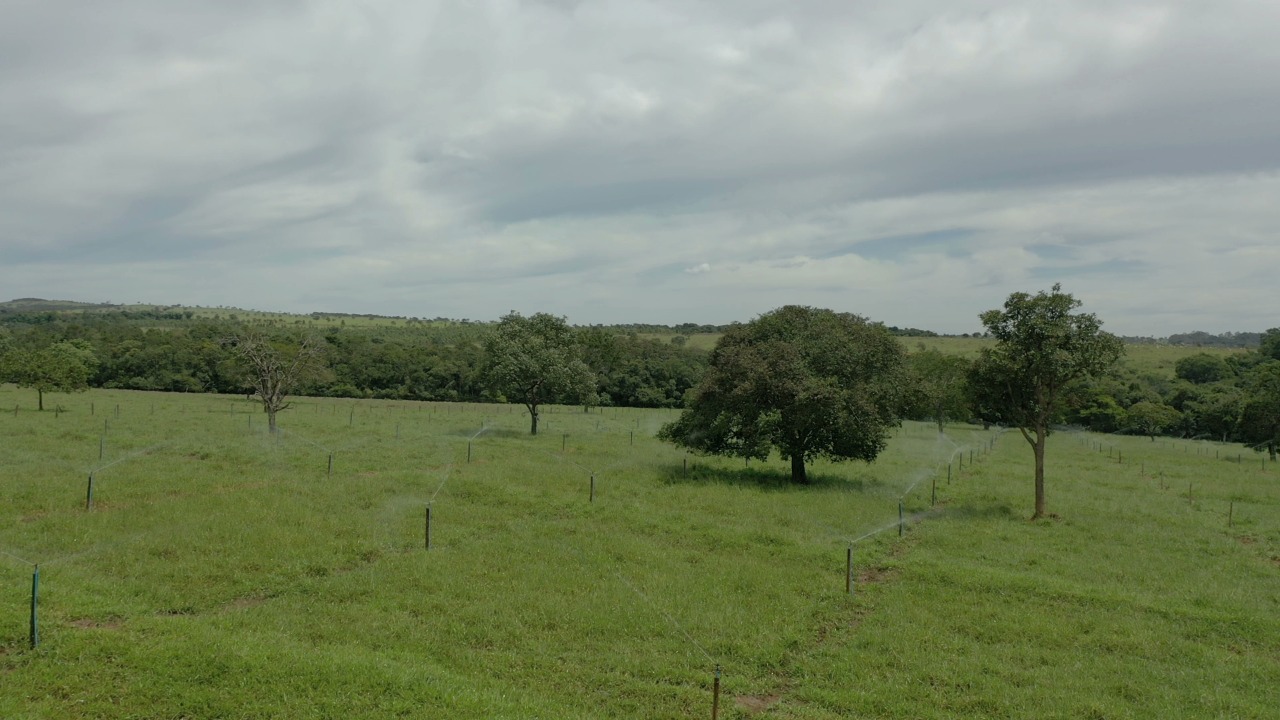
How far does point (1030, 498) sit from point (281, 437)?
117 feet

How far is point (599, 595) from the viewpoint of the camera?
13695 mm

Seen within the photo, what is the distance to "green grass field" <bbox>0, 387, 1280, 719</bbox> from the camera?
378 inches

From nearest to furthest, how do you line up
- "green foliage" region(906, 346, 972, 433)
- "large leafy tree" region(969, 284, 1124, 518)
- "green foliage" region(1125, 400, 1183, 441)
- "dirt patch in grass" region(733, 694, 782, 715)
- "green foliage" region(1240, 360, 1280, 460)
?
"dirt patch in grass" region(733, 694, 782, 715) → "large leafy tree" region(969, 284, 1124, 518) → "green foliage" region(906, 346, 972, 433) → "green foliage" region(1240, 360, 1280, 460) → "green foliage" region(1125, 400, 1183, 441)

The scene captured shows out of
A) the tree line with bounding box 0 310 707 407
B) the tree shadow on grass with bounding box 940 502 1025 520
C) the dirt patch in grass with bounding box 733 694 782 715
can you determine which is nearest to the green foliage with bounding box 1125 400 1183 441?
the tree line with bounding box 0 310 707 407

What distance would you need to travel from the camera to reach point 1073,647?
11.9m

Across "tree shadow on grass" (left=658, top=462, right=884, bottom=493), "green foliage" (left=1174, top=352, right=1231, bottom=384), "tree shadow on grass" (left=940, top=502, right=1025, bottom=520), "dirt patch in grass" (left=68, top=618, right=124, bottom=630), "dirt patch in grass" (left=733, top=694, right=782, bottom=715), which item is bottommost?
"dirt patch in grass" (left=733, top=694, right=782, bottom=715)

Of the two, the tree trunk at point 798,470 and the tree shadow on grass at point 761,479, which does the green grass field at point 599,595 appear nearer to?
the tree shadow on grass at point 761,479

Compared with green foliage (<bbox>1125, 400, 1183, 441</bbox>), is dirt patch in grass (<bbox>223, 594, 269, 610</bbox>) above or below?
below

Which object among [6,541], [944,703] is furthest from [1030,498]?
[6,541]

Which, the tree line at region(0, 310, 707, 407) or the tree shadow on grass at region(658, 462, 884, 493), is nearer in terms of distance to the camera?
the tree shadow on grass at region(658, 462, 884, 493)

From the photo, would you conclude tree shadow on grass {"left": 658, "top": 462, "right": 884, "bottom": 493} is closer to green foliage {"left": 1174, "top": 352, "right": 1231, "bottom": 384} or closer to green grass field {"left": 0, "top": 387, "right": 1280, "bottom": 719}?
green grass field {"left": 0, "top": 387, "right": 1280, "bottom": 719}

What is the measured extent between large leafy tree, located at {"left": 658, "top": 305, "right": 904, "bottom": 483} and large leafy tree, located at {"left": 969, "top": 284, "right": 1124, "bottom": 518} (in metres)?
4.29

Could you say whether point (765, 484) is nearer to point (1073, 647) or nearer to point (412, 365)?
point (1073, 647)

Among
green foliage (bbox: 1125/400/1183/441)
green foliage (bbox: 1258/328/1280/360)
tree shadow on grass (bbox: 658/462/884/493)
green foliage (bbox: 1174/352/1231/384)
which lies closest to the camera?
tree shadow on grass (bbox: 658/462/884/493)
